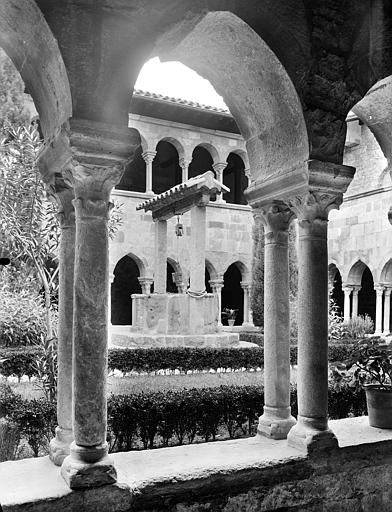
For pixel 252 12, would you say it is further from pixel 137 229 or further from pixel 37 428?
pixel 137 229

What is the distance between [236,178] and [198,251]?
8.12m

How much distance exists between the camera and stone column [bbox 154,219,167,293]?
12758 mm

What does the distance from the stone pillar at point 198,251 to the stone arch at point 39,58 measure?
865cm

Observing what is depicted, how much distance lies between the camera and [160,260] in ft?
42.4

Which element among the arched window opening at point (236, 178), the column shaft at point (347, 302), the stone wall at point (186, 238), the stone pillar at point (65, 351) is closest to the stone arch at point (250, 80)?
the stone pillar at point (65, 351)

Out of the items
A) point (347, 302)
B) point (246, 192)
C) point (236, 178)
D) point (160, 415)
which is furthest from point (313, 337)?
point (236, 178)

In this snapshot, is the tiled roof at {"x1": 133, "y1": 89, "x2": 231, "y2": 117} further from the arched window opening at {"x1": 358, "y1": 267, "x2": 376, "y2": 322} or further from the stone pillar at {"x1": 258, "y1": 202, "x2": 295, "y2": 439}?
the stone pillar at {"x1": 258, "y1": 202, "x2": 295, "y2": 439}

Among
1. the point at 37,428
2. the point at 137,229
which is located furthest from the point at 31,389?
the point at 137,229

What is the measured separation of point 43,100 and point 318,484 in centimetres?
282

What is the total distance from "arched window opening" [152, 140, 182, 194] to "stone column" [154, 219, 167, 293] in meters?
6.78

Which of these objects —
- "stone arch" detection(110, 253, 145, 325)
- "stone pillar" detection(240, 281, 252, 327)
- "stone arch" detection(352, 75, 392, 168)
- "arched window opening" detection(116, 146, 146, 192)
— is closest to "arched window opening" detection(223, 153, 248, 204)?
"arched window opening" detection(116, 146, 146, 192)

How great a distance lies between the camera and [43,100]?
316cm

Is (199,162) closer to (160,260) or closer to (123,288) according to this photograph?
Answer: (123,288)

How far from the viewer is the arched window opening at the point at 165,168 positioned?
19.9 meters
